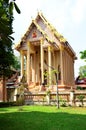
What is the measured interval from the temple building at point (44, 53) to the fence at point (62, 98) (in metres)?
4.19

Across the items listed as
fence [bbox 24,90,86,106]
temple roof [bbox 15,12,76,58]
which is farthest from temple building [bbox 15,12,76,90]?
fence [bbox 24,90,86,106]

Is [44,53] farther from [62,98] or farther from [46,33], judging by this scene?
[62,98]

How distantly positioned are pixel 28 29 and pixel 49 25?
8.61 feet

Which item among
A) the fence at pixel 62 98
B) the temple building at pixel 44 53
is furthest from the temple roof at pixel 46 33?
the fence at pixel 62 98

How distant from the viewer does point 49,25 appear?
3297cm

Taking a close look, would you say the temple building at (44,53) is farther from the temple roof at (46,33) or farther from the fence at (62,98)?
the fence at (62,98)

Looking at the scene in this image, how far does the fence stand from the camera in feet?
77.8

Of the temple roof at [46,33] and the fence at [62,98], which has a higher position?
the temple roof at [46,33]

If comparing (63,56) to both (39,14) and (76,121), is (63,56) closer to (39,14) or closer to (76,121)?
(39,14)

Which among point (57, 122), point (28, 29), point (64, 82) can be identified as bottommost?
point (57, 122)

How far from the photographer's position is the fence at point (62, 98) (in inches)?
934

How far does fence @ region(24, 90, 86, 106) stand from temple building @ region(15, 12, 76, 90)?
13.7 feet

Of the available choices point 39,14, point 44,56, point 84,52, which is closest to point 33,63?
point 44,56

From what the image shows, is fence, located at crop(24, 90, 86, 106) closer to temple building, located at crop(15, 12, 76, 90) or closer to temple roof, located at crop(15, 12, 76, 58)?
temple building, located at crop(15, 12, 76, 90)
